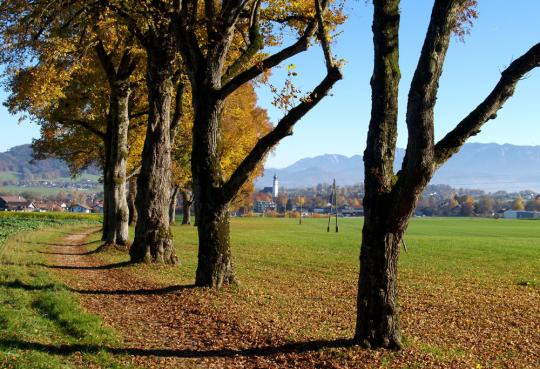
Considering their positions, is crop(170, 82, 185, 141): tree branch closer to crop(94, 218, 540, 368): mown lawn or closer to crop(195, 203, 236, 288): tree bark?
crop(94, 218, 540, 368): mown lawn

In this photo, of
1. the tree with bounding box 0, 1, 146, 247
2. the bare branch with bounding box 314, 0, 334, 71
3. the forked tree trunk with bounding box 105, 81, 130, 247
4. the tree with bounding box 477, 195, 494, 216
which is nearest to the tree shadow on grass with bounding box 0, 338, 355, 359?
the bare branch with bounding box 314, 0, 334, 71

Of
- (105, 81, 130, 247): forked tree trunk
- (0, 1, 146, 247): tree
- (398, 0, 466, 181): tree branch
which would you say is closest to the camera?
(398, 0, 466, 181): tree branch

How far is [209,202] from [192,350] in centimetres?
530

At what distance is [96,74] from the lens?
2819 centimetres

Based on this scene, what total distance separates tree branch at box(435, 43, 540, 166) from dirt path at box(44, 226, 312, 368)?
4.00m

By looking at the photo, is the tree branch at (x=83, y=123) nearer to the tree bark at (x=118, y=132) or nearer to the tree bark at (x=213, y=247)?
the tree bark at (x=118, y=132)

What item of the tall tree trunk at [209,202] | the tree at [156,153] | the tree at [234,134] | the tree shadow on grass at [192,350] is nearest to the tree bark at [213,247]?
the tall tree trunk at [209,202]

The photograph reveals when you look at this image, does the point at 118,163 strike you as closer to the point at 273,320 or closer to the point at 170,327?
the point at 170,327

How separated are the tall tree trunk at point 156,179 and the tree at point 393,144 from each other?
11926 millimetres

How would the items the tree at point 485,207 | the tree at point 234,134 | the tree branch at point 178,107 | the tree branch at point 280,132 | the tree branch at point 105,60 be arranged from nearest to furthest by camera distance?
the tree branch at point 280,132 → the tree branch at point 178,107 → the tree branch at point 105,60 → the tree at point 234,134 → the tree at point 485,207

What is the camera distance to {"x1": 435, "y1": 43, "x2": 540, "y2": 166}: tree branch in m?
7.79

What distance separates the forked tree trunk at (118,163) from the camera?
81.4ft

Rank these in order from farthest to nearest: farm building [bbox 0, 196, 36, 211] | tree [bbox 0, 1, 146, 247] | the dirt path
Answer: farm building [bbox 0, 196, 36, 211]
tree [bbox 0, 1, 146, 247]
the dirt path

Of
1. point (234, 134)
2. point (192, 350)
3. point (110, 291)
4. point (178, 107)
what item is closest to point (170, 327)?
point (192, 350)
